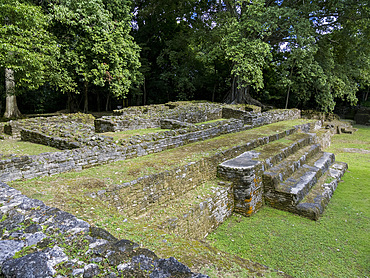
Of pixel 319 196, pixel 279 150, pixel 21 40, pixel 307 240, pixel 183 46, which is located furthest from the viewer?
pixel 183 46

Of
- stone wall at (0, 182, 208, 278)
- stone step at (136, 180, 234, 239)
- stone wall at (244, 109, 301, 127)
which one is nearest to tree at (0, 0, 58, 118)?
stone step at (136, 180, 234, 239)

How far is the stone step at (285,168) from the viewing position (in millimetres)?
6418

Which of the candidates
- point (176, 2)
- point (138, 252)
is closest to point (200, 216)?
point (138, 252)

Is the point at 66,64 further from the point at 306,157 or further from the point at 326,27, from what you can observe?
the point at 326,27

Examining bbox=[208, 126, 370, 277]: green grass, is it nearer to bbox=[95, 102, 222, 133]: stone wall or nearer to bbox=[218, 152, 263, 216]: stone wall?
bbox=[218, 152, 263, 216]: stone wall

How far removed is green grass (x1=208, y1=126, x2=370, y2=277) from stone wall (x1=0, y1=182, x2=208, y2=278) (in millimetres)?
2876

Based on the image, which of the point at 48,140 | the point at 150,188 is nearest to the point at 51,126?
the point at 48,140

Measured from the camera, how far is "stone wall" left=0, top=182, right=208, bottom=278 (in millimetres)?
1840

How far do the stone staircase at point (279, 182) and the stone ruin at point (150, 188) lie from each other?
0.03 meters

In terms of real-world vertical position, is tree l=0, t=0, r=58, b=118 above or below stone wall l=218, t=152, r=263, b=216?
above

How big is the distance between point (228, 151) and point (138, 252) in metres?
5.42

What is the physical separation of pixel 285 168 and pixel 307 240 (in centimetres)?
267

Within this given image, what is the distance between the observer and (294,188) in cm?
627

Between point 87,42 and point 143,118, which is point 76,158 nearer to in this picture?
point 143,118
